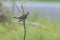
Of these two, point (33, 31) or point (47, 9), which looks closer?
point (33, 31)

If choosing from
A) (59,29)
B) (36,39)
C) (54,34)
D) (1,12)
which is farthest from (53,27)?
(1,12)

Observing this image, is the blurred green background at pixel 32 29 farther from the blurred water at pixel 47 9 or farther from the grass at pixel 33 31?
the blurred water at pixel 47 9

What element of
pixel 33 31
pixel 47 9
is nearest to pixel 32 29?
pixel 33 31

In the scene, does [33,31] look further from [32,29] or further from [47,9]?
[47,9]

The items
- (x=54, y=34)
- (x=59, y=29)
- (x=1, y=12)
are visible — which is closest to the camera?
(x=54, y=34)

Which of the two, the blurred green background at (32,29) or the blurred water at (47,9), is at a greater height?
the blurred water at (47,9)

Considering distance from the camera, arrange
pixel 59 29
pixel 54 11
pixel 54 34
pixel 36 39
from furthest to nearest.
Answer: pixel 54 11
pixel 59 29
pixel 54 34
pixel 36 39

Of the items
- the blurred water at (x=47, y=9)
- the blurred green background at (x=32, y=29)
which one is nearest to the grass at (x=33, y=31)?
the blurred green background at (x=32, y=29)

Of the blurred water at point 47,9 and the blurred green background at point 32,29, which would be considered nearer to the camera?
the blurred green background at point 32,29

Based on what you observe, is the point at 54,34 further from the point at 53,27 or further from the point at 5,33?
the point at 5,33
